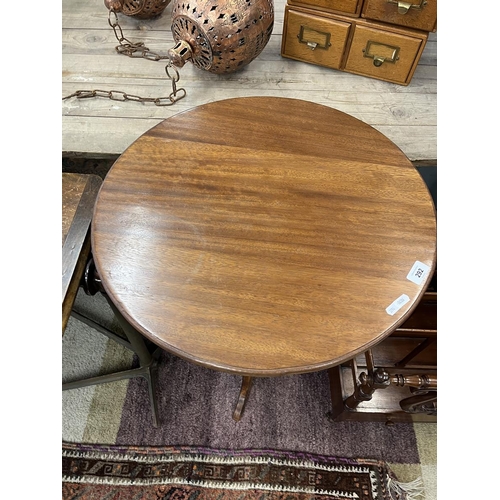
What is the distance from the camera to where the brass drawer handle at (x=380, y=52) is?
1.11 meters

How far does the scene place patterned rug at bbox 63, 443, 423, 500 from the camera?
109 centimetres

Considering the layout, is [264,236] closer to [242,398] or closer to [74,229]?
[74,229]

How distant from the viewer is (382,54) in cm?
113

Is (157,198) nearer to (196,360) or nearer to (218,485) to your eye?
(196,360)

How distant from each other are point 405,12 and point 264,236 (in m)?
0.70

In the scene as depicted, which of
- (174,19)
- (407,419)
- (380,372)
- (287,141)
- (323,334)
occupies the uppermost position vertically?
(174,19)

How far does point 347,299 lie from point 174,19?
770 mm

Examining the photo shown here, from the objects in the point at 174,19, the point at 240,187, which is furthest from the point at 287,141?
the point at 174,19

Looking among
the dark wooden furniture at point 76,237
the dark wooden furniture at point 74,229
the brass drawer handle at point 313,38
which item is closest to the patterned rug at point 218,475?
the dark wooden furniture at point 76,237

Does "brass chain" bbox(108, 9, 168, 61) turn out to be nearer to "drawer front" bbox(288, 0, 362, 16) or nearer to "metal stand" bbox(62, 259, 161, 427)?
"drawer front" bbox(288, 0, 362, 16)

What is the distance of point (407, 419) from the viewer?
108 centimetres

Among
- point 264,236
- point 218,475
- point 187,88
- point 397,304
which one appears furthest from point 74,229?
point 218,475

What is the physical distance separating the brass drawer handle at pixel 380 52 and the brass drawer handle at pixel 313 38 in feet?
0.35

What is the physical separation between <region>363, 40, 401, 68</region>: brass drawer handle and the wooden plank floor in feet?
0.21
